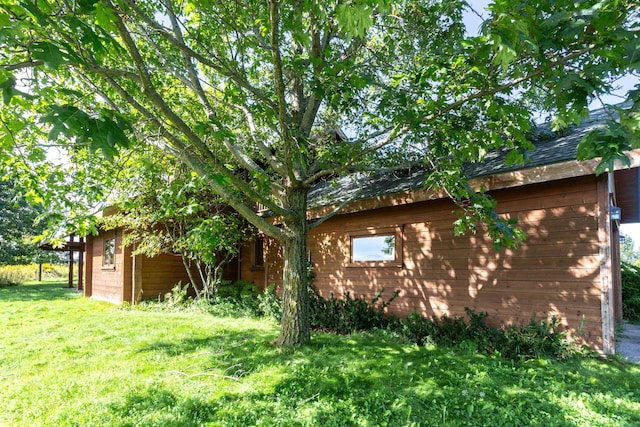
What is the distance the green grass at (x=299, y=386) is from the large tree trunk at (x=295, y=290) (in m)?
0.25

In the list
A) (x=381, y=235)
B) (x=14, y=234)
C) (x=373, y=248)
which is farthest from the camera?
(x=14, y=234)

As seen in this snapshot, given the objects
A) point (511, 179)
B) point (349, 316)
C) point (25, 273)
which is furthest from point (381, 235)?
point (25, 273)

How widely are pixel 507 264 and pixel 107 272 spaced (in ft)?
42.1

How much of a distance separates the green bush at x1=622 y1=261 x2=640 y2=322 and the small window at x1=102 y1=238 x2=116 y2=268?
48.8 ft

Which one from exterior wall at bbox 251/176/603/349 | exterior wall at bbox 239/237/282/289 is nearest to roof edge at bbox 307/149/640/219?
exterior wall at bbox 251/176/603/349

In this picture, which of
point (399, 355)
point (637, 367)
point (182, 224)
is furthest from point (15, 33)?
point (182, 224)

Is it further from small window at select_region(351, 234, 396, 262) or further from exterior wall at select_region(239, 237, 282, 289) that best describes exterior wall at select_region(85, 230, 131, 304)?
small window at select_region(351, 234, 396, 262)

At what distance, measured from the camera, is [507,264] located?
5801mm

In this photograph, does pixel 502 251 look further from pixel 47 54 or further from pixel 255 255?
pixel 255 255

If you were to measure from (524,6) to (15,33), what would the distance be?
3.06 metres

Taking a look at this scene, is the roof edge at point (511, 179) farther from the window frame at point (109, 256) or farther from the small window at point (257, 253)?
the window frame at point (109, 256)

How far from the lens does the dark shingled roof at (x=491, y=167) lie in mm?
5363

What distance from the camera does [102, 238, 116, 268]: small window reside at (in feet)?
41.7

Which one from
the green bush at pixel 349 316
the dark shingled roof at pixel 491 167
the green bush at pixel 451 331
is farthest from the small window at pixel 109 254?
the green bush at pixel 451 331
